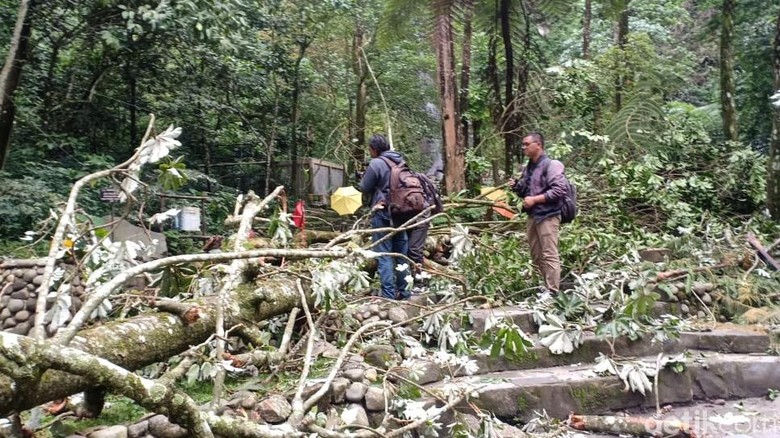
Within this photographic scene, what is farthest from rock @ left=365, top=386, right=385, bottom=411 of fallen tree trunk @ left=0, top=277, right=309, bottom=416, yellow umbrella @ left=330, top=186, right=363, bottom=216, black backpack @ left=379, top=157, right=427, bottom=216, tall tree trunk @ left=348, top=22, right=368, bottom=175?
tall tree trunk @ left=348, top=22, right=368, bottom=175

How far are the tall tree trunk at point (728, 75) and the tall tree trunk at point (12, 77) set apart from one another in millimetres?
9808

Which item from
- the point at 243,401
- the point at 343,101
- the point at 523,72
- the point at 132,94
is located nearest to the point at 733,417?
the point at 243,401

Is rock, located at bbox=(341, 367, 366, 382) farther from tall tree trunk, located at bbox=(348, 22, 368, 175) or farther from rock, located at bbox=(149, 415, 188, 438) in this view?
tall tree trunk, located at bbox=(348, 22, 368, 175)

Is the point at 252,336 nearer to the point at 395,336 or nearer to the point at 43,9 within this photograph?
the point at 395,336

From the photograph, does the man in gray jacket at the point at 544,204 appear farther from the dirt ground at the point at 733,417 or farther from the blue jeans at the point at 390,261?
the dirt ground at the point at 733,417

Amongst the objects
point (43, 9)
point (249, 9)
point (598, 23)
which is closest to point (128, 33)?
point (43, 9)

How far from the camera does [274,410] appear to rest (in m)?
3.02

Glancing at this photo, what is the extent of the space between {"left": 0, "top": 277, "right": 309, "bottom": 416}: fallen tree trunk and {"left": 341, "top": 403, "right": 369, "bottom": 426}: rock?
810 mm

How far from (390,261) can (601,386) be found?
191 cm

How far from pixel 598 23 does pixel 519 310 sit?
43.0 ft

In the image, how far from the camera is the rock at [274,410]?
301 centimetres

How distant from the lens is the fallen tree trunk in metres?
2.19

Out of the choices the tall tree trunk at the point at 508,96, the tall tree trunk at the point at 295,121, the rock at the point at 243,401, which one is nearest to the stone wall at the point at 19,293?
the rock at the point at 243,401

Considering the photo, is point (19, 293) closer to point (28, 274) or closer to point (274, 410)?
point (28, 274)
